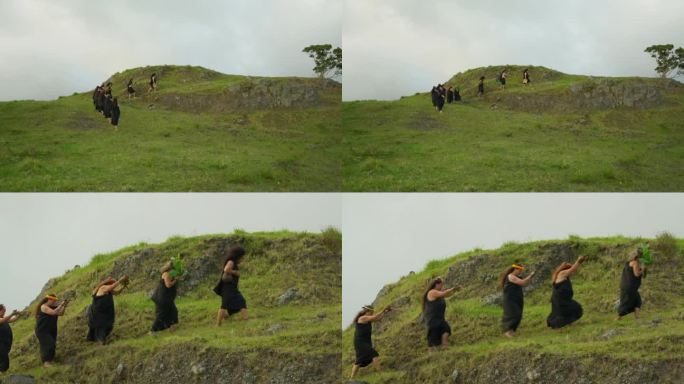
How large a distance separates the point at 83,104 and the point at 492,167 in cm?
1107

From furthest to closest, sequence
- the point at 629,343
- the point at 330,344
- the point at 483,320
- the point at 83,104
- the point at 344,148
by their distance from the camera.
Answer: the point at 83,104 → the point at 344,148 → the point at 483,320 → the point at 330,344 → the point at 629,343

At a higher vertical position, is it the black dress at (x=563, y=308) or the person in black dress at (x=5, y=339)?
the black dress at (x=563, y=308)

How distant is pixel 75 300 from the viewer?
50.8ft

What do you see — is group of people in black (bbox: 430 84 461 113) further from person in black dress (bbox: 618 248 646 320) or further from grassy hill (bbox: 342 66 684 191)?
person in black dress (bbox: 618 248 646 320)

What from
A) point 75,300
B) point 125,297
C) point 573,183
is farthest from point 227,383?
point 573,183

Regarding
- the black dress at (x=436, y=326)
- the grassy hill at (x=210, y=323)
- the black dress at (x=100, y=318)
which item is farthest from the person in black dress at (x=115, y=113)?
the black dress at (x=436, y=326)

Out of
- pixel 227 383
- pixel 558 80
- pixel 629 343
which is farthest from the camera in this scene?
pixel 558 80

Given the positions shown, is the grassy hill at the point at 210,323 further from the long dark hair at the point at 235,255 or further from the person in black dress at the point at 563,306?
the person in black dress at the point at 563,306

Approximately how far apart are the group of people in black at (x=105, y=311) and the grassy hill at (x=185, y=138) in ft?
7.00

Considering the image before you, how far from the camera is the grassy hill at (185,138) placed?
1373 cm

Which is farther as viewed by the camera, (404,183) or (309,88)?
(309,88)

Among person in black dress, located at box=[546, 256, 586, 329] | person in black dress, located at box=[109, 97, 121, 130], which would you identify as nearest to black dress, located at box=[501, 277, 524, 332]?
person in black dress, located at box=[546, 256, 586, 329]

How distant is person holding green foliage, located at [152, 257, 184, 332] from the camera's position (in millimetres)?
14055

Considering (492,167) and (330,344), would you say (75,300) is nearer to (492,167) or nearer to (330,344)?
(330,344)
